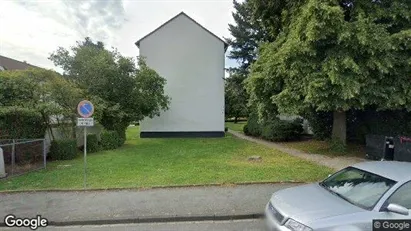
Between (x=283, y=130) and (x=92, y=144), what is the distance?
11605 mm

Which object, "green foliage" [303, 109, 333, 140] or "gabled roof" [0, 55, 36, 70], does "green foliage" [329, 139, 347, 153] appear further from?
"gabled roof" [0, 55, 36, 70]

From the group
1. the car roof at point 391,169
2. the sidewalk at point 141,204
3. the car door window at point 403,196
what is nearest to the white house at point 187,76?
the sidewalk at point 141,204

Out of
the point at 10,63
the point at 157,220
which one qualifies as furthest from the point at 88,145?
the point at 10,63

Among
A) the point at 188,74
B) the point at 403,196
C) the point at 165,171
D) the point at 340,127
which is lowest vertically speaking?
the point at 165,171

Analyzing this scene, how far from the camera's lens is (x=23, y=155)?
1096 cm

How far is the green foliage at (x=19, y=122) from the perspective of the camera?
11.2m

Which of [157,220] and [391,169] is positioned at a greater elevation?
[391,169]

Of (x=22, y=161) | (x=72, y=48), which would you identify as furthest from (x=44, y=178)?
(x=72, y=48)

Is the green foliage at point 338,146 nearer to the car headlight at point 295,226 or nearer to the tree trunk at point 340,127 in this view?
the tree trunk at point 340,127

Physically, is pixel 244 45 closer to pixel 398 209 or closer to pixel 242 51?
pixel 242 51

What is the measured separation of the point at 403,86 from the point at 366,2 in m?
3.59

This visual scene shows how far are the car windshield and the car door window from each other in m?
0.12

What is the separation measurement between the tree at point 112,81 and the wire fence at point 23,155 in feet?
13.4

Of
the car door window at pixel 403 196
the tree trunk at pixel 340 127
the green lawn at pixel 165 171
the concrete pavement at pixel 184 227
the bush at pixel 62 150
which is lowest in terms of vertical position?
the concrete pavement at pixel 184 227
